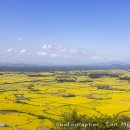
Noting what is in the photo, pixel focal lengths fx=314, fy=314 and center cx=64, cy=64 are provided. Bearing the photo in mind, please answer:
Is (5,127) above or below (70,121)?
below

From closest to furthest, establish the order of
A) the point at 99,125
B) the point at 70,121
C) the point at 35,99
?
the point at 99,125 < the point at 70,121 < the point at 35,99

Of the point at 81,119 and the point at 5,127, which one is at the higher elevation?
the point at 81,119

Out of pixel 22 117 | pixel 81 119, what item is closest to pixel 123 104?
pixel 22 117

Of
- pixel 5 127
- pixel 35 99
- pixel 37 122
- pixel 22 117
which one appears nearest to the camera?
pixel 5 127

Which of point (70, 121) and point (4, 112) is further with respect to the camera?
point (4, 112)

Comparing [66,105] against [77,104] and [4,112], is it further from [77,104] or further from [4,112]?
[4,112]

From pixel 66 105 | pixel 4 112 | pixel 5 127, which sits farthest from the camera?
pixel 66 105

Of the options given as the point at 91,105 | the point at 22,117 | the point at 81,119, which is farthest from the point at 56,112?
the point at 81,119

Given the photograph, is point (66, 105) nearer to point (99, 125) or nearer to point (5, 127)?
point (5, 127)

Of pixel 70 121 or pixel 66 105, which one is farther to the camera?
pixel 66 105
